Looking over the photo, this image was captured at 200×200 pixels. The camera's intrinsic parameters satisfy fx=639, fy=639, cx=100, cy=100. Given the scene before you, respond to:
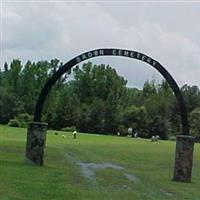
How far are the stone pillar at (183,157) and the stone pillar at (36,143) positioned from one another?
217 inches

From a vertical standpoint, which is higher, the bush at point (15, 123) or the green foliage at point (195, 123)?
the green foliage at point (195, 123)

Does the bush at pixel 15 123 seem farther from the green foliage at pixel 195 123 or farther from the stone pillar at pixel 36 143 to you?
the stone pillar at pixel 36 143

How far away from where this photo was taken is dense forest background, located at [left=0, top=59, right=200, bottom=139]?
107500mm

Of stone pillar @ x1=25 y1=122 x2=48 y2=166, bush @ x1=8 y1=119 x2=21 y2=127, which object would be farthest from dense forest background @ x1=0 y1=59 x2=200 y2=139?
stone pillar @ x1=25 y1=122 x2=48 y2=166

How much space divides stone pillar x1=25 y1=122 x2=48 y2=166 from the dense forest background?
74.4m

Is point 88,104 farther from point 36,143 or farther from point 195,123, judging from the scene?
point 36,143

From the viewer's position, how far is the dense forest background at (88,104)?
353ft

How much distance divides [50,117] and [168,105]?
2244 centimetres

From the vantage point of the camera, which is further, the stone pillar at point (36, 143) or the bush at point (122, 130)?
the bush at point (122, 130)

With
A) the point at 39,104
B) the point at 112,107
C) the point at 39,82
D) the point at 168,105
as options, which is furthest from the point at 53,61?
the point at 39,104

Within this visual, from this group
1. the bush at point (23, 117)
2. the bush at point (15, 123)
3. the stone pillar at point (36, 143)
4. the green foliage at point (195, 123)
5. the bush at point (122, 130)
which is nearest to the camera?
the stone pillar at point (36, 143)

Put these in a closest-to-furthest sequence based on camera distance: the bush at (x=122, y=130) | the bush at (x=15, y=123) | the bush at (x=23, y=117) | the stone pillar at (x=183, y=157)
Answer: the stone pillar at (x=183, y=157) < the bush at (x=15, y=123) < the bush at (x=23, y=117) < the bush at (x=122, y=130)

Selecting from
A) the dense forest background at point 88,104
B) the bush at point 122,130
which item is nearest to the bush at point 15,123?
the dense forest background at point 88,104

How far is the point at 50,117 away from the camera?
107 meters
